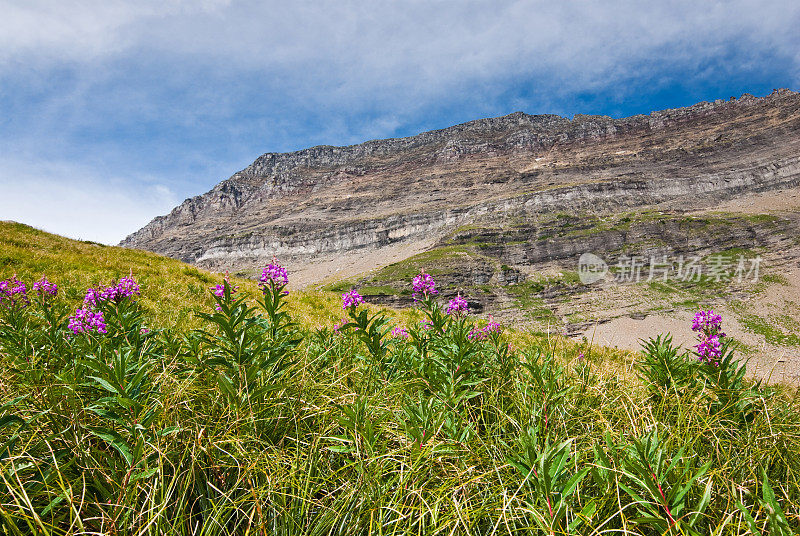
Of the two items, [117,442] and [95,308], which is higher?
[95,308]

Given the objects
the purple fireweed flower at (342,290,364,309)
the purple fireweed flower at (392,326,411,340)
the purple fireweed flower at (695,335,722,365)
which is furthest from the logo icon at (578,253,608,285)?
the purple fireweed flower at (342,290,364,309)

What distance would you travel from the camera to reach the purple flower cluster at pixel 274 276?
13.5ft

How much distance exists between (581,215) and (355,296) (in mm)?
217306

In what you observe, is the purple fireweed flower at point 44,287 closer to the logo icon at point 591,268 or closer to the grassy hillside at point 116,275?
the grassy hillside at point 116,275

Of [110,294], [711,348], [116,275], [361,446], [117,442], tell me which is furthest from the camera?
[116,275]

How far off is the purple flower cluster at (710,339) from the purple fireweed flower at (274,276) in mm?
5167

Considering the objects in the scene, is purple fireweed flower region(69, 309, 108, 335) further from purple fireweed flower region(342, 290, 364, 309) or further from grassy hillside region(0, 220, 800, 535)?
purple fireweed flower region(342, 290, 364, 309)

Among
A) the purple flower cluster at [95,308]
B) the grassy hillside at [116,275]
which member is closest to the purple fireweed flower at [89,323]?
the purple flower cluster at [95,308]

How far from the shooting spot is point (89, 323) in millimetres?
4516

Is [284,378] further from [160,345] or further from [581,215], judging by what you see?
[581,215]

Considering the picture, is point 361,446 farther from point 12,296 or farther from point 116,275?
point 116,275

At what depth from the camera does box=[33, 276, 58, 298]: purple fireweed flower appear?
5.87 m

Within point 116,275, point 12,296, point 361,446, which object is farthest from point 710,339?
point 116,275

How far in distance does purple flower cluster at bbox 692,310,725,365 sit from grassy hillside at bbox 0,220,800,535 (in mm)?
60
